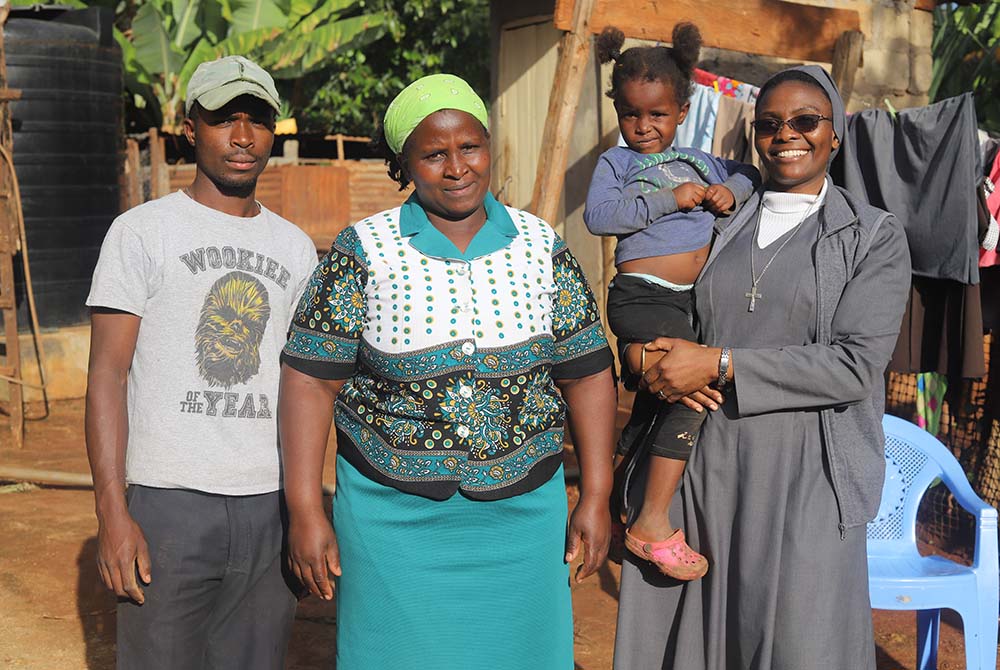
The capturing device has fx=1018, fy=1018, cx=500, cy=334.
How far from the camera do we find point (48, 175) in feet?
29.1

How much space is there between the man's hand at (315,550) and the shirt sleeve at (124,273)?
2.17ft

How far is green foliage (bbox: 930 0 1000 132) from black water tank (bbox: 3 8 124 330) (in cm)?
705

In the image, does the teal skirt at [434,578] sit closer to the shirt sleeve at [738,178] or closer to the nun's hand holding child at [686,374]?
the nun's hand holding child at [686,374]

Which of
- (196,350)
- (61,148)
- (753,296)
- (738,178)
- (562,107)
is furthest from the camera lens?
(61,148)

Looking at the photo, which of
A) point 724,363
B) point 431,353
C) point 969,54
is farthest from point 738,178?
point 969,54

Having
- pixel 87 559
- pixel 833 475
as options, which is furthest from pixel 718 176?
pixel 87 559

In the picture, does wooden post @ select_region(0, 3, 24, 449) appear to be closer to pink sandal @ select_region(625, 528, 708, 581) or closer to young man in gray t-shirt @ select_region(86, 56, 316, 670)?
young man in gray t-shirt @ select_region(86, 56, 316, 670)

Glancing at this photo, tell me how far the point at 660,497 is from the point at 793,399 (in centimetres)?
45

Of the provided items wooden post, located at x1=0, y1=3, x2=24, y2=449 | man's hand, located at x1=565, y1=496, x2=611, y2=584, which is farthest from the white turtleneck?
wooden post, located at x1=0, y1=3, x2=24, y2=449

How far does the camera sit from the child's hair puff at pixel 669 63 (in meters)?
3.10

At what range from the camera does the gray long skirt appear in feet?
8.44

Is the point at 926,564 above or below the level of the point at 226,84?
below

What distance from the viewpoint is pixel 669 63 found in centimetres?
314

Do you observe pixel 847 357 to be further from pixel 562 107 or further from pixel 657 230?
pixel 562 107
